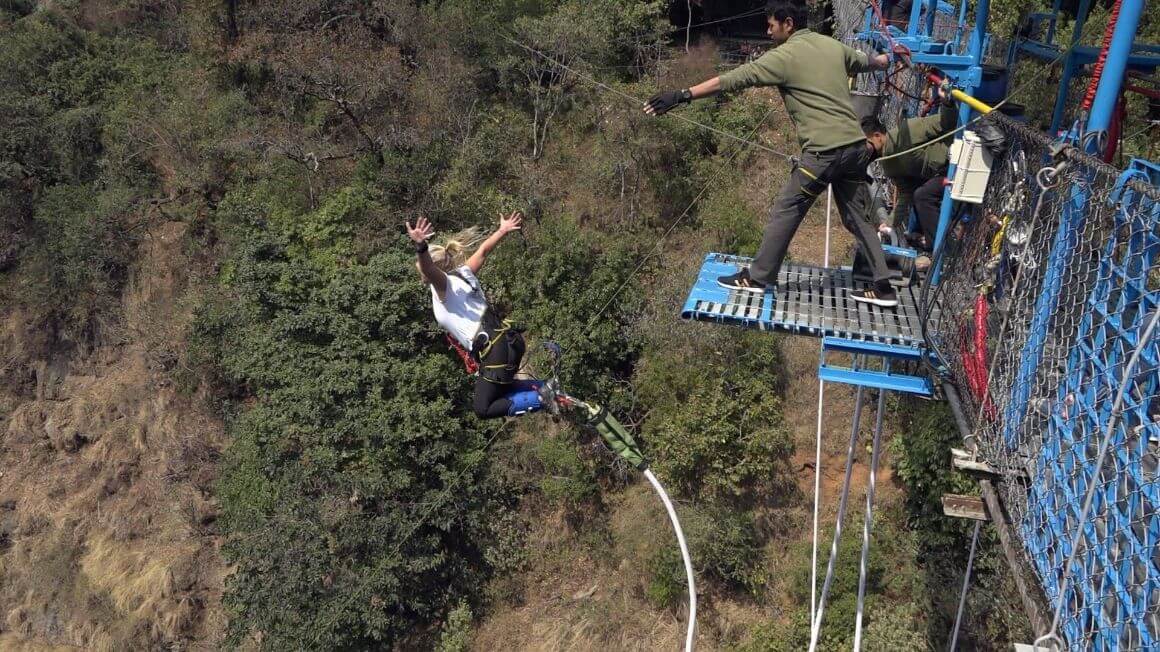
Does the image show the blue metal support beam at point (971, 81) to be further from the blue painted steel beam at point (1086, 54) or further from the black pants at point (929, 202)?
the blue painted steel beam at point (1086, 54)

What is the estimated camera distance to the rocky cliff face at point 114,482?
13.8m

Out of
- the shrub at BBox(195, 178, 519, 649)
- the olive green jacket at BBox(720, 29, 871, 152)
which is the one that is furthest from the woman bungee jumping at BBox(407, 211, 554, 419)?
the shrub at BBox(195, 178, 519, 649)

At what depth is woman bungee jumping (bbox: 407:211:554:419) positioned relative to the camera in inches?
188

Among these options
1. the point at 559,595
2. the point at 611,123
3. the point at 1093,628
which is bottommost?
the point at 559,595

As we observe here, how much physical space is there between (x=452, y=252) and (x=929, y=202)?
3433 millimetres

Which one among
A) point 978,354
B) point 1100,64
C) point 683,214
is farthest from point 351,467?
point 1100,64

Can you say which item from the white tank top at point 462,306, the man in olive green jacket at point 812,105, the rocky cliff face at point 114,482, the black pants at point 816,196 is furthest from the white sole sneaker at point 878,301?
the rocky cliff face at point 114,482

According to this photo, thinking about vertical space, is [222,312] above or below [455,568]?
above

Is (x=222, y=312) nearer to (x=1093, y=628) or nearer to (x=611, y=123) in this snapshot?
(x=611, y=123)

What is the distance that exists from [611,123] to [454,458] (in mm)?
6372

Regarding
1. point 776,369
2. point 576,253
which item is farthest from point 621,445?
point 576,253

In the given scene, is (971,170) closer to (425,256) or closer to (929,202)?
(929,202)

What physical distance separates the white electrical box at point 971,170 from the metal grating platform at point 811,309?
0.77m

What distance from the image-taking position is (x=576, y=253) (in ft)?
38.8
